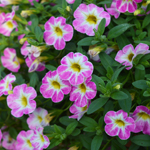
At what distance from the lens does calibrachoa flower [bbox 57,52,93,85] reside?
923mm

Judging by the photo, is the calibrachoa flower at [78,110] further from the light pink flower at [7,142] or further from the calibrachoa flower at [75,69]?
the light pink flower at [7,142]

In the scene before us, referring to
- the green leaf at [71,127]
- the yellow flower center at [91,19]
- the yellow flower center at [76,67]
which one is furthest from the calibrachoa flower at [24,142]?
the yellow flower center at [91,19]

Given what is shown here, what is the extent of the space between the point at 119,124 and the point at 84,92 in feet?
0.77

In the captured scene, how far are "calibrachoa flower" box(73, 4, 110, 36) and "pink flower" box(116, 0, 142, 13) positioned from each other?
0.08 metres

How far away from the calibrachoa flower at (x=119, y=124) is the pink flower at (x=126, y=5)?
0.53m

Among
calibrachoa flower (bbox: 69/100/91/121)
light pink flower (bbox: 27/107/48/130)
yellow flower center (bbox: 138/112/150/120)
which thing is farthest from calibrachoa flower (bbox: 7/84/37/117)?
yellow flower center (bbox: 138/112/150/120)

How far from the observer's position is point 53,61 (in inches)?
46.9

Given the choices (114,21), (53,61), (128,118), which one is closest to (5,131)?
(53,61)

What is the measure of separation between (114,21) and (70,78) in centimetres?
42

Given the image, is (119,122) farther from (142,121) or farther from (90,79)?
(90,79)

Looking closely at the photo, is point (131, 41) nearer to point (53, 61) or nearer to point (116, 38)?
point (116, 38)

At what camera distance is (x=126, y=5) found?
1.01 meters

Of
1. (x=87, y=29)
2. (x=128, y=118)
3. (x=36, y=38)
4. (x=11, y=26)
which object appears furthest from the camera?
(x=11, y=26)

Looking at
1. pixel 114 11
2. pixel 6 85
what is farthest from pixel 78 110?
pixel 114 11
